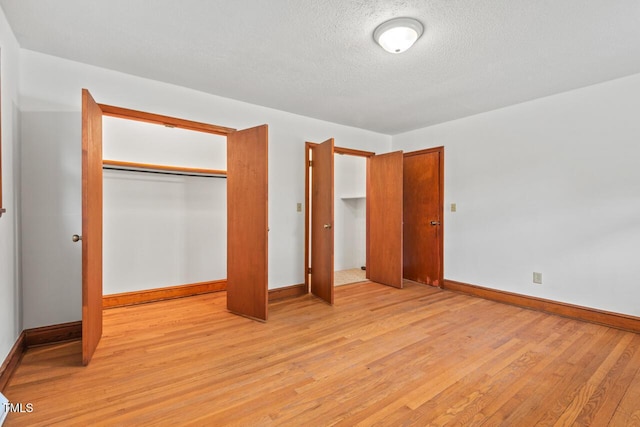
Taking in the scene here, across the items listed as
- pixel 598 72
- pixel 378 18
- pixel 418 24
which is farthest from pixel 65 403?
→ pixel 598 72

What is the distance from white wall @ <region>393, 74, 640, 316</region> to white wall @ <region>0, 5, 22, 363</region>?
14.7 feet

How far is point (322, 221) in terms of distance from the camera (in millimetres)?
3662

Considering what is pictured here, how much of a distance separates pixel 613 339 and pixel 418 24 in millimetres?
3064

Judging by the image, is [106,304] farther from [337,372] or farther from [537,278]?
[537,278]

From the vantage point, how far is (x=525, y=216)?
3.40 meters

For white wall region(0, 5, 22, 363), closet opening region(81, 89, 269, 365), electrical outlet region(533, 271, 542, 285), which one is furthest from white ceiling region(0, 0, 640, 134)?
electrical outlet region(533, 271, 542, 285)

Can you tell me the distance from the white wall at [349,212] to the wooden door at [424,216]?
41.7 inches

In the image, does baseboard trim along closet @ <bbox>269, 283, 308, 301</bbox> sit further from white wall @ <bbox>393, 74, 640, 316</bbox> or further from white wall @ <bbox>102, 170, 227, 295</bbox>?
white wall @ <bbox>393, 74, 640, 316</bbox>

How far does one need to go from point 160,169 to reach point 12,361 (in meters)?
2.11

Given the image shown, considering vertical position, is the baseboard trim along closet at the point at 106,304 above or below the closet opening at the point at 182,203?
below

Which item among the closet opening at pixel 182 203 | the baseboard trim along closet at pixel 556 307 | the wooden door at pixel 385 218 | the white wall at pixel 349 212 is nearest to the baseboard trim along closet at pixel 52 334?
the closet opening at pixel 182 203

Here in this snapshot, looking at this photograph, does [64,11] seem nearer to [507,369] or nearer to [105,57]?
[105,57]

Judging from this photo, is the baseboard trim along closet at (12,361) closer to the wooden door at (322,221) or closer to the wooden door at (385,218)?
the wooden door at (322,221)

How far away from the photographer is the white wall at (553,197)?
2770 mm
